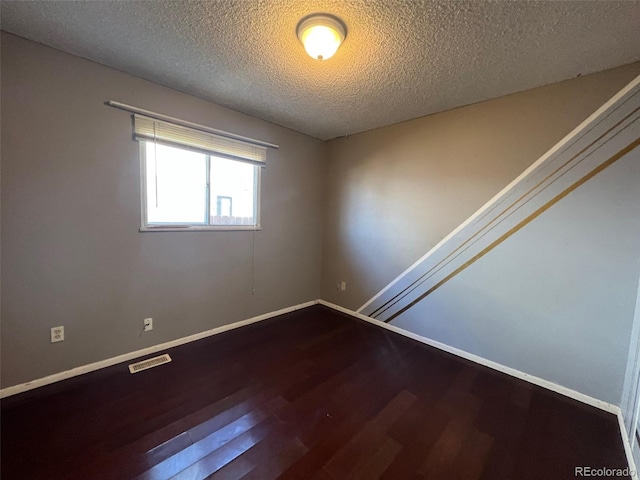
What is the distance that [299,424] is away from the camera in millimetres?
1632

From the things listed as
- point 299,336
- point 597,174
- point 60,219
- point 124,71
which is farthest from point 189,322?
point 597,174

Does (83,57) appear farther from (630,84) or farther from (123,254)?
(630,84)

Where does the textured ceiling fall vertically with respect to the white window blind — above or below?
above

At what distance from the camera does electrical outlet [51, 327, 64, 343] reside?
190cm

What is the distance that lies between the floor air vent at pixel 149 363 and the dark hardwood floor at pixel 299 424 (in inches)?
2.6

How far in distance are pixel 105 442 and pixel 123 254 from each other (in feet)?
4.29

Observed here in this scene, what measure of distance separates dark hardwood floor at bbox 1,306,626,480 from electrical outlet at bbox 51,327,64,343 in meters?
0.33

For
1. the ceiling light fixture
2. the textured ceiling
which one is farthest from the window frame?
the ceiling light fixture

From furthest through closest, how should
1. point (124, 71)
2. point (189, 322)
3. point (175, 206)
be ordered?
1. point (189, 322)
2. point (175, 206)
3. point (124, 71)

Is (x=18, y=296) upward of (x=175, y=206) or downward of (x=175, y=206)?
downward

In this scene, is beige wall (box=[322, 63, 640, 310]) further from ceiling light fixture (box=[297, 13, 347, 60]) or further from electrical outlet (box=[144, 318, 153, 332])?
electrical outlet (box=[144, 318, 153, 332])

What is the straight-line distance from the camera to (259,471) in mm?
1321

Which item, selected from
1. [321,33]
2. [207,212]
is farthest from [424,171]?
[207,212]

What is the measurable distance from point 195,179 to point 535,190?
3.01 metres
